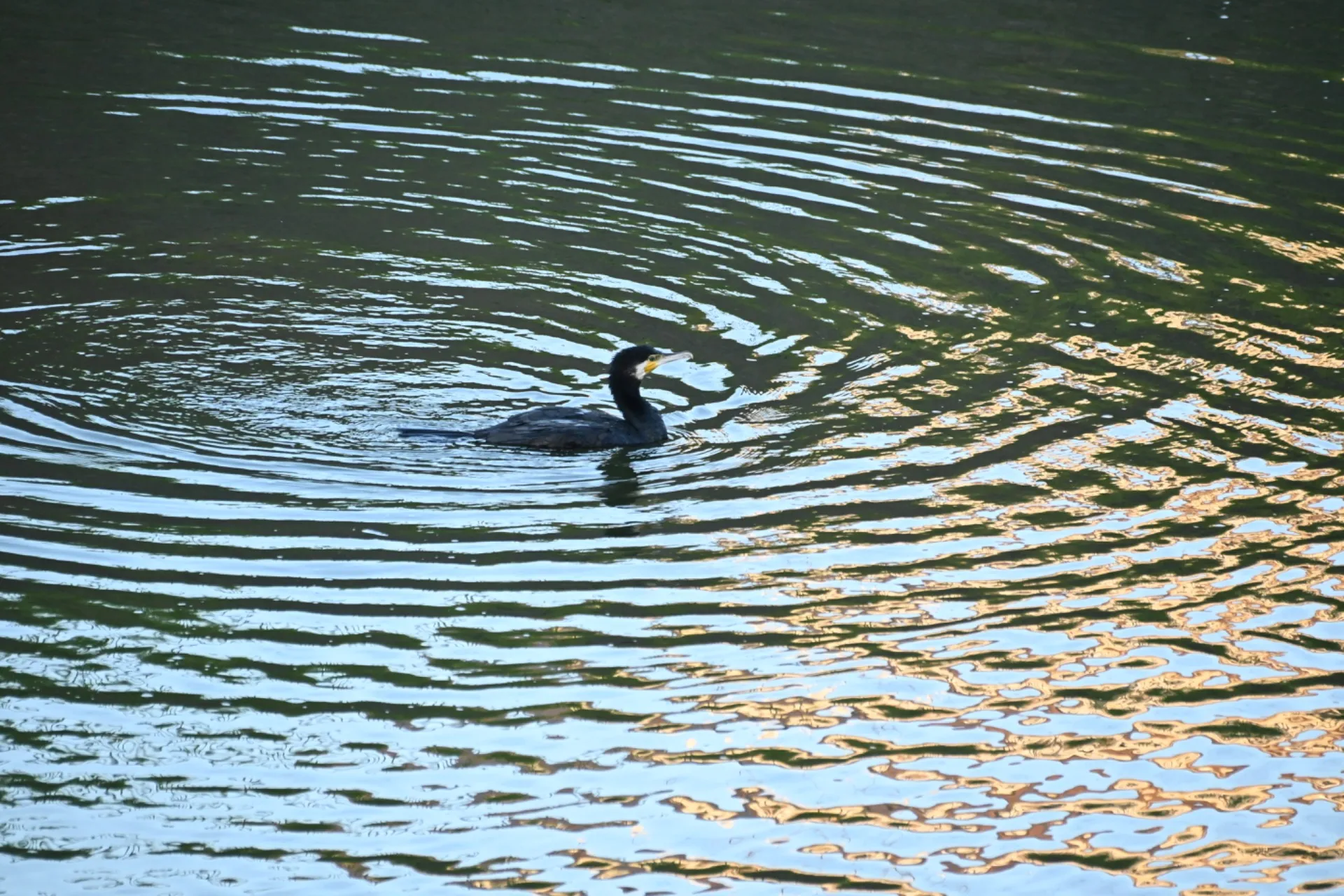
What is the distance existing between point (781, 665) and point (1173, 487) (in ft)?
12.9

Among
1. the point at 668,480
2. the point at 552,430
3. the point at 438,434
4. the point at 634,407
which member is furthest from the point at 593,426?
the point at 438,434

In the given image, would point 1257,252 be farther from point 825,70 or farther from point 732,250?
point 825,70

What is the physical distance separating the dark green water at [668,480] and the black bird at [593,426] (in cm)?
15

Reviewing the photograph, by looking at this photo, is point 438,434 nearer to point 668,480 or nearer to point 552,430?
point 552,430

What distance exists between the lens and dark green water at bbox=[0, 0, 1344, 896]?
7.73 m

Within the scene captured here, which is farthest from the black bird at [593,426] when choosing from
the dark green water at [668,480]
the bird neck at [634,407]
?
the dark green water at [668,480]

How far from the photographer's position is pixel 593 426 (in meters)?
12.3

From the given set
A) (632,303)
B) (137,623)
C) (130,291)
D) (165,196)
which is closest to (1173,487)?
(632,303)

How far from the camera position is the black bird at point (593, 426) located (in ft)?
40.1

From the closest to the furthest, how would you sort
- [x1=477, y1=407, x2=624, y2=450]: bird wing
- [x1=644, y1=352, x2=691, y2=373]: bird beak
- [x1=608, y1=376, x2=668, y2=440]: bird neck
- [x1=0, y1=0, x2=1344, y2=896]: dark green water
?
[x1=0, y1=0, x2=1344, y2=896]: dark green water < [x1=477, y1=407, x2=624, y2=450]: bird wing < [x1=608, y1=376, x2=668, y2=440]: bird neck < [x1=644, y1=352, x2=691, y2=373]: bird beak

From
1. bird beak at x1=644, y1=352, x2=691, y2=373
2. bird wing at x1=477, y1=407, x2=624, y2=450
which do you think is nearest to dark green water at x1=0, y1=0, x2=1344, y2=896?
bird wing at x1=477, y1=407, x2=624, y2=450

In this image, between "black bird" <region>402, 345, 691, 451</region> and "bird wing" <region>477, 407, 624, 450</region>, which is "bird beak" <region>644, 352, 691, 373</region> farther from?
"bird wing" <region>477, 407, 624, 450</region>

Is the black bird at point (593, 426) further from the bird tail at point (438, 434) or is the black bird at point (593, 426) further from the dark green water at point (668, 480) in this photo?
the dark green water at point (668, 480)

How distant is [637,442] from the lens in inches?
491
